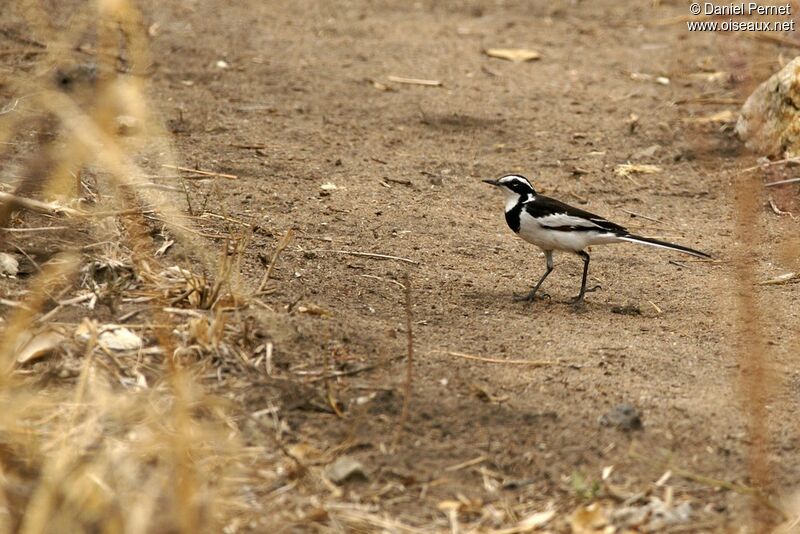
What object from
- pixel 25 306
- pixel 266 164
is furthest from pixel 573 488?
pixel 266 164

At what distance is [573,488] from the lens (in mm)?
3939

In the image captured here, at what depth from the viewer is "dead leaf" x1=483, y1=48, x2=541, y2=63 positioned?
1009cm

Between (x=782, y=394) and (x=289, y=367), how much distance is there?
6.92 feet

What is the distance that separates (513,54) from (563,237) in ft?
14.8

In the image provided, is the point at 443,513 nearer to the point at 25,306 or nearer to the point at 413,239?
the point at 25,306

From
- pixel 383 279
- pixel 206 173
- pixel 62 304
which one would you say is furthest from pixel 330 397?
pixel 206 173

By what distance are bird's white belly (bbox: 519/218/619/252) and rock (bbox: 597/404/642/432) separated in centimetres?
183

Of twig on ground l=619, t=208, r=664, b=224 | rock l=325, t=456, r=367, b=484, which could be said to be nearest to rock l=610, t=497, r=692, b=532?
rock l=325, t=456, r=367, b=484

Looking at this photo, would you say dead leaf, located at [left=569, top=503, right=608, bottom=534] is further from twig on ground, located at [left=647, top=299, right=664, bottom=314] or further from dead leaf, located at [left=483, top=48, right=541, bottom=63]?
dead leaf, located at [left=483, top=48, right=541, bottom=63]

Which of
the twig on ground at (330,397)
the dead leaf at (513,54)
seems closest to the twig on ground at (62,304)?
the twig on ground at (330,397)

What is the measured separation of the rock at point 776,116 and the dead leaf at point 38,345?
223 inches

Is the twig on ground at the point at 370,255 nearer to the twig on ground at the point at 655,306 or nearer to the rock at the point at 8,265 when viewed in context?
the twig on ground at the point at 655,306

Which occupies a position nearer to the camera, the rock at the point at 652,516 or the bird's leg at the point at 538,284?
the rock at the point at 652,516

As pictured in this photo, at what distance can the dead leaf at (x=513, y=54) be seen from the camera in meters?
10.1
